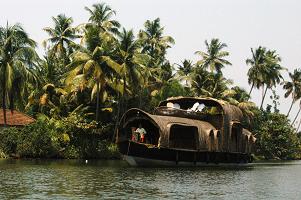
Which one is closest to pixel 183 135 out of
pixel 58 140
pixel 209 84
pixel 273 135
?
pixel 58 140

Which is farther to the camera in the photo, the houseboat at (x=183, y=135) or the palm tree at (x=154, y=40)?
the palm tree at (x=154, y=40)

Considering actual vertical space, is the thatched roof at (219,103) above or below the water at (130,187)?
above

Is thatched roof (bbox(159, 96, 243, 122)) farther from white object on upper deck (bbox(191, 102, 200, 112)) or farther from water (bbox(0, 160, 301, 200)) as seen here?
water (bbox(0, 160, 301, 200))

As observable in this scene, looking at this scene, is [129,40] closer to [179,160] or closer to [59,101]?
[59,101]

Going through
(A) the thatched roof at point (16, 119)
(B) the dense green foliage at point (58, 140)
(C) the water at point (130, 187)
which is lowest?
(C) the water at point (130, 187)

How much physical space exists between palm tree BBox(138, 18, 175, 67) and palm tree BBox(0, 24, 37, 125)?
76.7ft

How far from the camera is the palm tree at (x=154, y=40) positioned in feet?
201

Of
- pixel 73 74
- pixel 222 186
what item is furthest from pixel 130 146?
pixel 73 74

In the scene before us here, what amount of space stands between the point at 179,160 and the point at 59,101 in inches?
681

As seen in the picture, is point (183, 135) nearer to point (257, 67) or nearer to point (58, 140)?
point (58, 140)

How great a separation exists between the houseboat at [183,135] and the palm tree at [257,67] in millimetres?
27261

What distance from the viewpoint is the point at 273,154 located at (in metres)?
63.8

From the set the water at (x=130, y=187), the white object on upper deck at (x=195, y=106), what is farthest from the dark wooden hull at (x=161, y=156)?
the water at (x=130, y=187)

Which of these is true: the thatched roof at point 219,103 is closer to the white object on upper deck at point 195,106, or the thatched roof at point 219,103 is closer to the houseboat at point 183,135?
the houseboat at point 183,135
